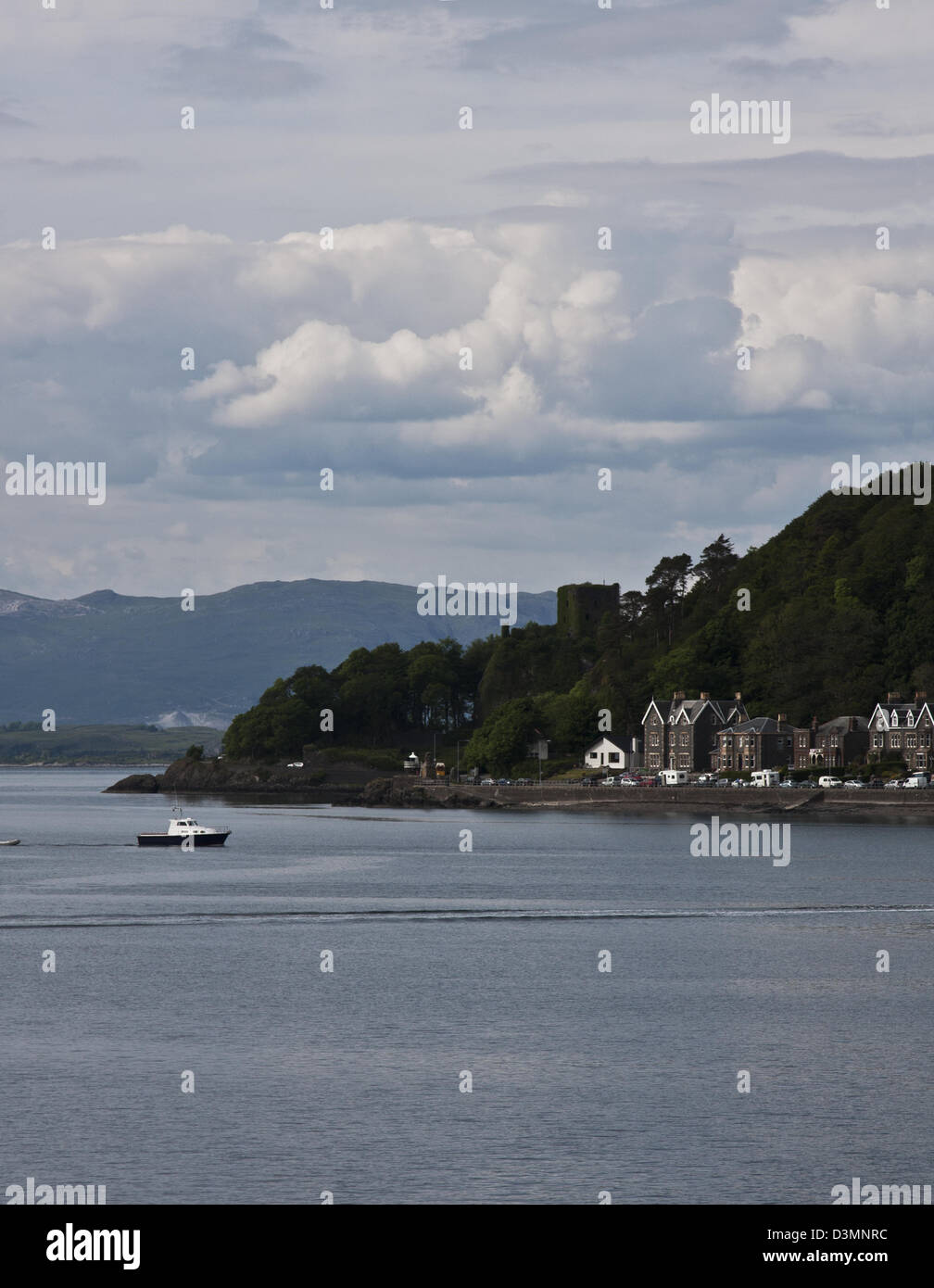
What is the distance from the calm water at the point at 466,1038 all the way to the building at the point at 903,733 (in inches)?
3113

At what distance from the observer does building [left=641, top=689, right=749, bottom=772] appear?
190500mm

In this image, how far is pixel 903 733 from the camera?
171000 mm

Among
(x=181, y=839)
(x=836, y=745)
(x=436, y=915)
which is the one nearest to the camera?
(x=436, y=915)

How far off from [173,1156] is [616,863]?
72437 mm

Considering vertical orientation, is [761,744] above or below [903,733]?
below

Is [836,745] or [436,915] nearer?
[436,915]

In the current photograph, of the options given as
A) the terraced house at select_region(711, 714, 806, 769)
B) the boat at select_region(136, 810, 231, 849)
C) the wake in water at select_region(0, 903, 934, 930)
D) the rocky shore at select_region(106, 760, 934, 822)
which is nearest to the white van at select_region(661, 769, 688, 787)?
the terraced house at select_region(711, 714, 806, 769)

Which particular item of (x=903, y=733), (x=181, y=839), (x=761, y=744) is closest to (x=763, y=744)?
(x=761, y=744)

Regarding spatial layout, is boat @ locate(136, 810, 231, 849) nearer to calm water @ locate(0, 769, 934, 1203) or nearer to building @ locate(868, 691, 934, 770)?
calm water @ locate(0, 769, 934, 1203)

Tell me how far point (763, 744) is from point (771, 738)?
138cm

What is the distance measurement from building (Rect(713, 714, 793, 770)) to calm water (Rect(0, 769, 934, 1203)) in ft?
292

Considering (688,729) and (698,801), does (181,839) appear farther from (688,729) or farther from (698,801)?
(688,729)

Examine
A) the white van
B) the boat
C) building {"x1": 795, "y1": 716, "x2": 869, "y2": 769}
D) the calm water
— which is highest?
building {"x1": 795, "y1": 716, "x2": 869, "y2": 769}
